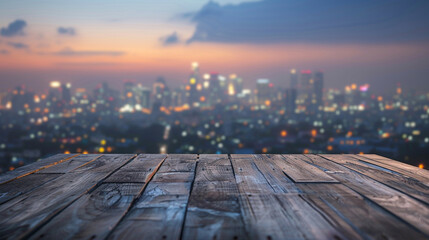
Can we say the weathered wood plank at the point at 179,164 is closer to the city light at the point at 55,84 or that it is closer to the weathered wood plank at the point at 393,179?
the weathered wood plank at the point at 393,179

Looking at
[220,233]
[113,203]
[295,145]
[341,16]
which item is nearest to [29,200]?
[113,203]

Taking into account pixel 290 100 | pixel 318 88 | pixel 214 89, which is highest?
pixel 214 89

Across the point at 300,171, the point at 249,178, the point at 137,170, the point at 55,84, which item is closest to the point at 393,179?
the point at 300,171

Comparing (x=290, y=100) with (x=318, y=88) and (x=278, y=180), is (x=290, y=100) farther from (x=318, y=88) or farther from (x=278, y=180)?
(x=278, y=180)

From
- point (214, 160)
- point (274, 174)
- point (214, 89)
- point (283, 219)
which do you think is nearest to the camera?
point (283, 219)

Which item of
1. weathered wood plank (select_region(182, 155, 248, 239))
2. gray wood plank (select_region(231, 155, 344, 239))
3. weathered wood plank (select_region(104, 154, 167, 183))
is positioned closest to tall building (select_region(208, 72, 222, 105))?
weathered wood plank (select_region(104, 154, 167, 183))

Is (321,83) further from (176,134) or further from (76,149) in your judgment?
(76,149)
